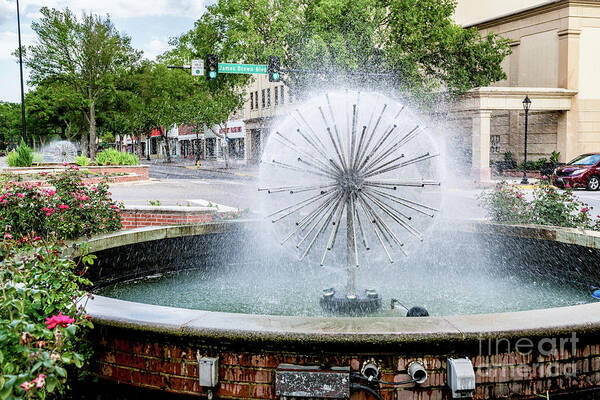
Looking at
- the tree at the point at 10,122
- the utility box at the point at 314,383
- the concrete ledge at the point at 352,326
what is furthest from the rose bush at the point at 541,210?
the tree at the point at 10,122

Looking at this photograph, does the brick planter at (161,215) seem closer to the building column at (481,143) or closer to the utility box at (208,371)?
the utility box at (208,371)

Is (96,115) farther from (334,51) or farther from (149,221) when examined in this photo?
(149,221)

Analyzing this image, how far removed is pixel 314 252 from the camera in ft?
30.8

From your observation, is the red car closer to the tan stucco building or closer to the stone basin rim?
the tan stucco building

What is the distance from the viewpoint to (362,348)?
4219 millimetres

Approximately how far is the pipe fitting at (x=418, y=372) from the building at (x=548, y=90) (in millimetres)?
31379

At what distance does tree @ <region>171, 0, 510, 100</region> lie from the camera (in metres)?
31.3

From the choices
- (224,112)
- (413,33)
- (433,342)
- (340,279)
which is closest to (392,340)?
(433,342)

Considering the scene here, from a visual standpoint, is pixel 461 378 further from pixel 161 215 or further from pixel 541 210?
pixel 161 215

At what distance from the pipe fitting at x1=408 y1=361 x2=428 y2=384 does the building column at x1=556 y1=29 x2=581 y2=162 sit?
35205mm

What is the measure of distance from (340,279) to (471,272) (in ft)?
6.89

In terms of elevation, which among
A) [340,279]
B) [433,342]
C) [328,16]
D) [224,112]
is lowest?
[340,279]

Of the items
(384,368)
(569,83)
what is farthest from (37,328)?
(569,83)

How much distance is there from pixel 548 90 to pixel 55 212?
109 ft
